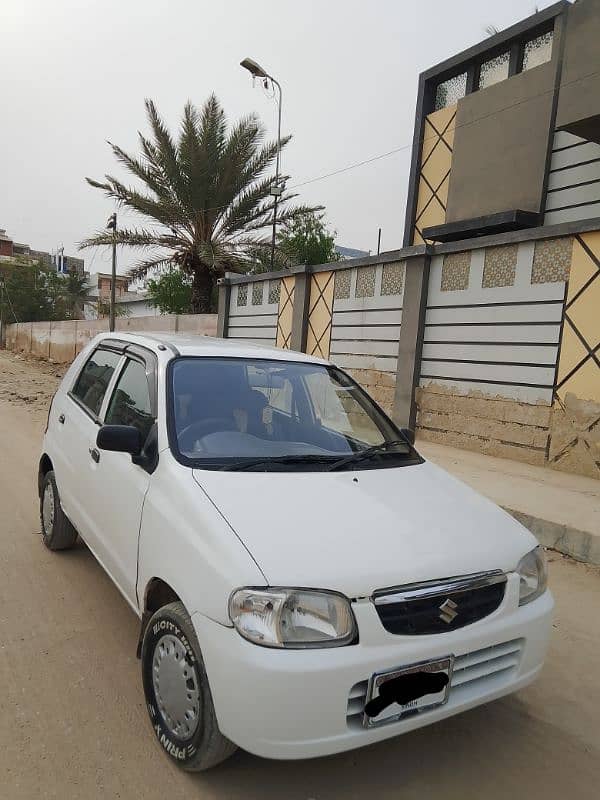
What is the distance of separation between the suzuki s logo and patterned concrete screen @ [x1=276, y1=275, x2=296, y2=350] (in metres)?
10.8

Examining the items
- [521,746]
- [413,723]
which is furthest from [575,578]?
[413,723]

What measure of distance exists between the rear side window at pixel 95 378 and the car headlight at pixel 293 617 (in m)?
2.02

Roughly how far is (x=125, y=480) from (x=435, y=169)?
1209 centimetres

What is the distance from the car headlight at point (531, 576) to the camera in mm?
2373

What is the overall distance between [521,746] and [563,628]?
4.39 feet

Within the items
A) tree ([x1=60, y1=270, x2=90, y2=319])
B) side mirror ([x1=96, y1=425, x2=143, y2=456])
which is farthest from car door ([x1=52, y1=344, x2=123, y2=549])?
tree ([x1=60, y1=270, x2=90, y2=319])

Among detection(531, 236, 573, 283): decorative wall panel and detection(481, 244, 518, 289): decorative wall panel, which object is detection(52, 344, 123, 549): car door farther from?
detection(481, 244, 518, 289): decorative wall panel

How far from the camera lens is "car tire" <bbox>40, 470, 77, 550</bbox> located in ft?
13.7

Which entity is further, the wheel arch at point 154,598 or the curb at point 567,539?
the curb at point 567,539

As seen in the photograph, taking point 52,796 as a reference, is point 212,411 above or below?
above

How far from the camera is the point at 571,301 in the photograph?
742 cm

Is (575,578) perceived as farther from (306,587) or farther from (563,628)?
(306,587)

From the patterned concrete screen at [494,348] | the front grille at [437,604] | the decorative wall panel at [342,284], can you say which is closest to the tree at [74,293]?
the decorative wall panel at [342,284]

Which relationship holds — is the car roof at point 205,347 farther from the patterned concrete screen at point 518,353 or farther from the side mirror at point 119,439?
the patterned concrete screen at point 518,353
